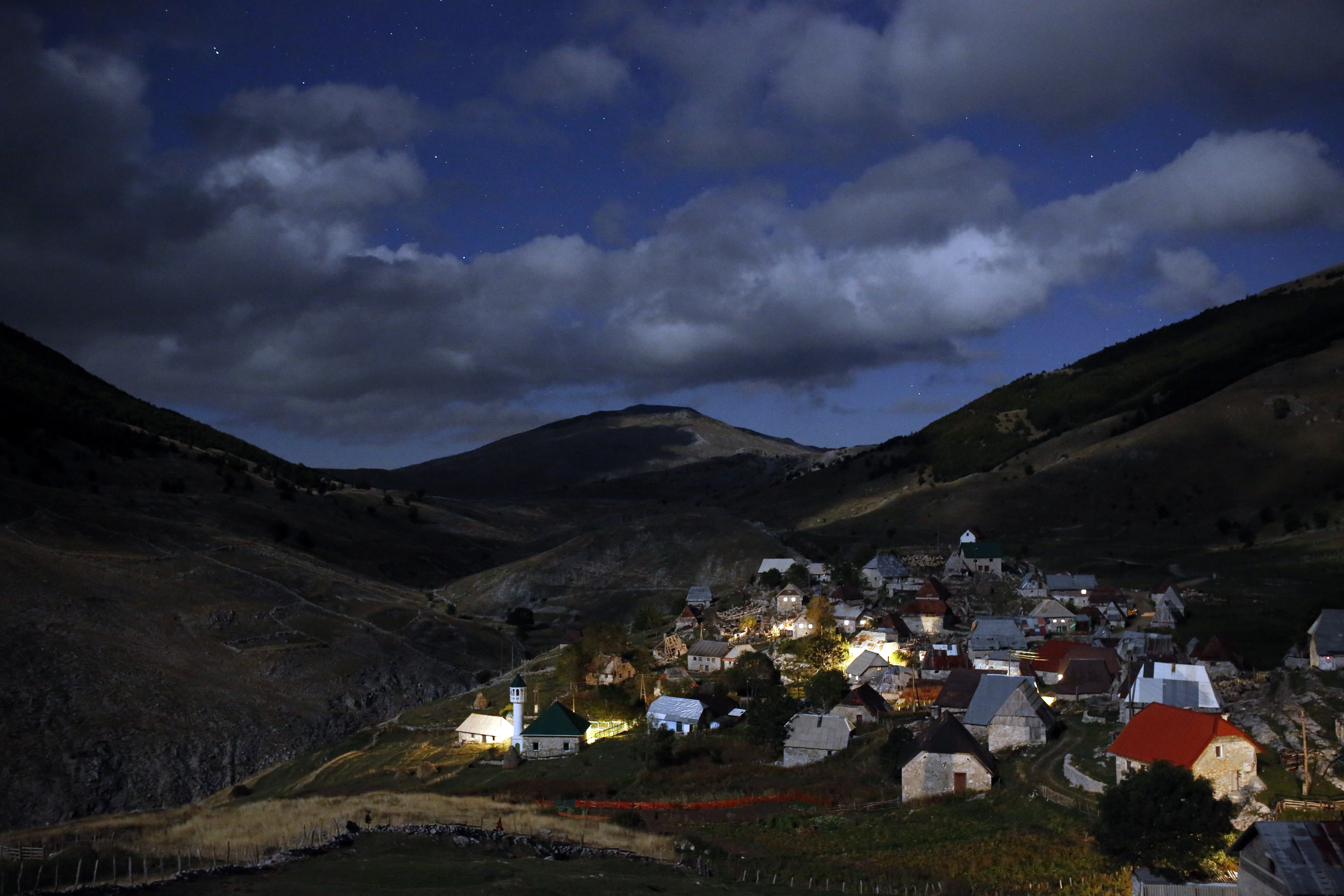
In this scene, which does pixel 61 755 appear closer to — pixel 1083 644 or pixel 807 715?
pixel 807 715

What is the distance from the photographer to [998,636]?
7294 cm

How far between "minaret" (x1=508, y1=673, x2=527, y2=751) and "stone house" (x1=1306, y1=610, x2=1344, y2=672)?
1806 inches

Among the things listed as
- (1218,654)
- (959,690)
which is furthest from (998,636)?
(959,690)

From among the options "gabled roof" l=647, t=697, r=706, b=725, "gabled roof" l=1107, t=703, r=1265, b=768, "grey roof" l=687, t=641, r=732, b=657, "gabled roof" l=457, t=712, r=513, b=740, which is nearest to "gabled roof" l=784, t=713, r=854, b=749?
"gabled roof" l=647, t=697, r=706, b=725

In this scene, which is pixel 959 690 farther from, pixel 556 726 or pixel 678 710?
pixel 556 726

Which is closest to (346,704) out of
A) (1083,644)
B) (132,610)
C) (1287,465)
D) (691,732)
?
(132,610)

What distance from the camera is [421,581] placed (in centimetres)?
16312

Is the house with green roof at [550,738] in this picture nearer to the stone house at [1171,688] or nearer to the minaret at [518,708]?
the minaret at [518,708]

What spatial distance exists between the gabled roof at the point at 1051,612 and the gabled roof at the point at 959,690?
2746 centimetres

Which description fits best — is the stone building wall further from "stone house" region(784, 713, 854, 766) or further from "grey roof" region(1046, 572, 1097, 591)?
"grey roof" region(1046, 572, 1097, 591)

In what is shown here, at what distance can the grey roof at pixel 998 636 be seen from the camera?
72.4 meters

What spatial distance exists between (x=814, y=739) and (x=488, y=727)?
2508 centimetres

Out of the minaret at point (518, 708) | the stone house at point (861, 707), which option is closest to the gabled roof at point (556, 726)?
the minaret at point (518, 708)

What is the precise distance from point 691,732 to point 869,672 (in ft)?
47.5
